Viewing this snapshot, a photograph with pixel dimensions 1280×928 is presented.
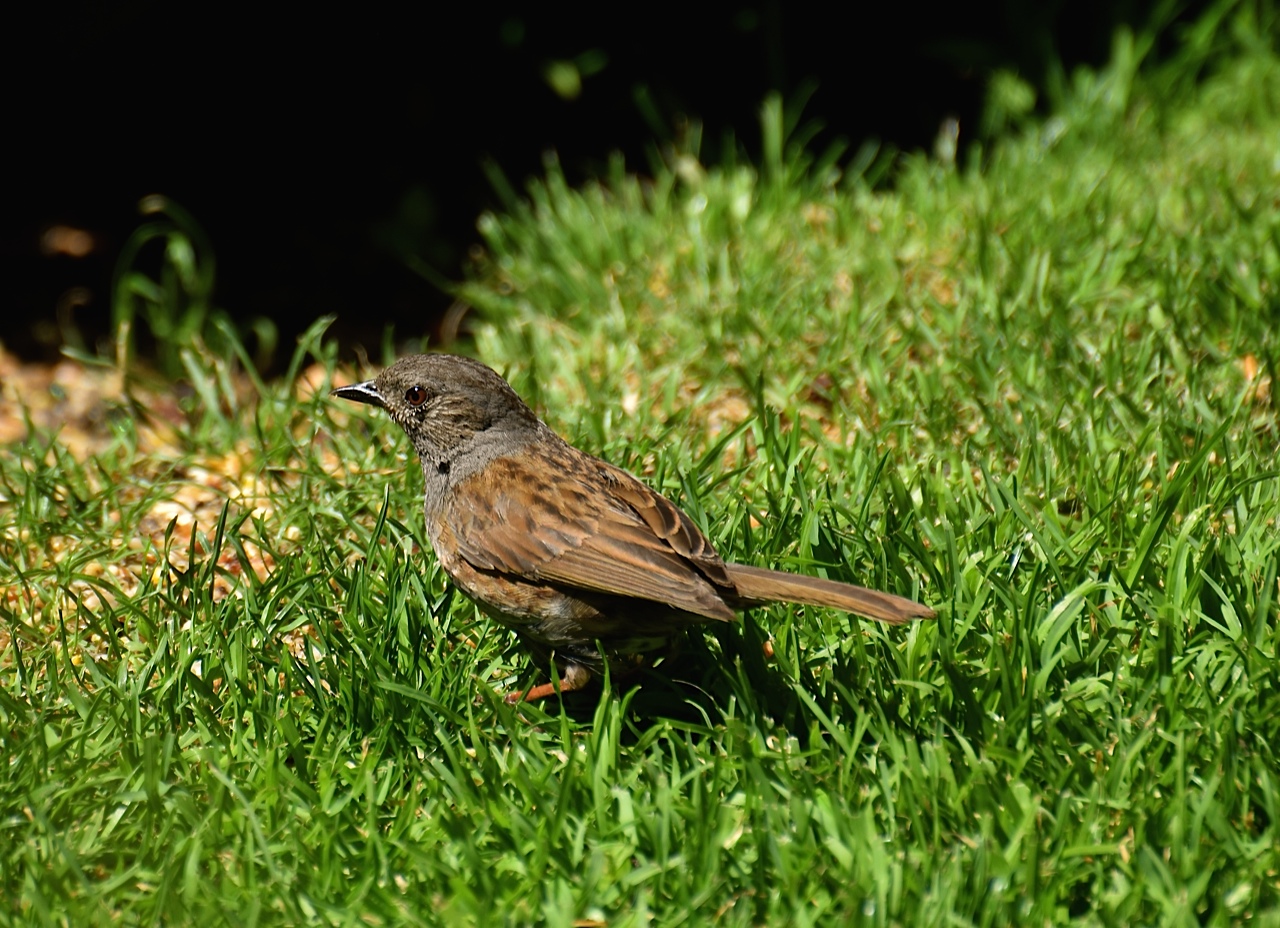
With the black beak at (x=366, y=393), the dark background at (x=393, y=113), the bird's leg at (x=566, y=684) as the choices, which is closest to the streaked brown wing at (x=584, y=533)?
the bird's leg at (x=566, y=684)

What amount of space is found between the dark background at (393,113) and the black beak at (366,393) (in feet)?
10.3

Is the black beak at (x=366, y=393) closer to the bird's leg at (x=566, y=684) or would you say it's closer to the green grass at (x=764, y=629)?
the green grass at (x=764, y=629)

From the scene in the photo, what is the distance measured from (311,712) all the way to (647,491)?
1.09 metres

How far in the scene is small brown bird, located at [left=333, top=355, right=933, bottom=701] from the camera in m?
3.52

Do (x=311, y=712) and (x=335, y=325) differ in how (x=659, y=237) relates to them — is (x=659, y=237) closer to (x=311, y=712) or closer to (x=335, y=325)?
(x=335, y=325)

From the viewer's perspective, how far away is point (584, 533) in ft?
12.3

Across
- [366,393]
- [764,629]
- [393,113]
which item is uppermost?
[393,113]

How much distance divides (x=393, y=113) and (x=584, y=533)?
16.7 feet

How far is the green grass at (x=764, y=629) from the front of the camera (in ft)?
10.1

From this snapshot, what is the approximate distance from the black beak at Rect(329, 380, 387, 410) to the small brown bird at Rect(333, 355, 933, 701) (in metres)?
0.07

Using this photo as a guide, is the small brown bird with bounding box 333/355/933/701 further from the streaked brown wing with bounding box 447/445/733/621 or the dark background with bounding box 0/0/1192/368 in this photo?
the dark background with bounding box 0/0/1192/368

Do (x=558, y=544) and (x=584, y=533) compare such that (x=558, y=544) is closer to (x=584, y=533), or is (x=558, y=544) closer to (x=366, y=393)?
(x=584, y=533)

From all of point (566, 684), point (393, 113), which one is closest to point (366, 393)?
point (566, 684)

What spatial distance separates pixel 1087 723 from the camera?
340 cm
